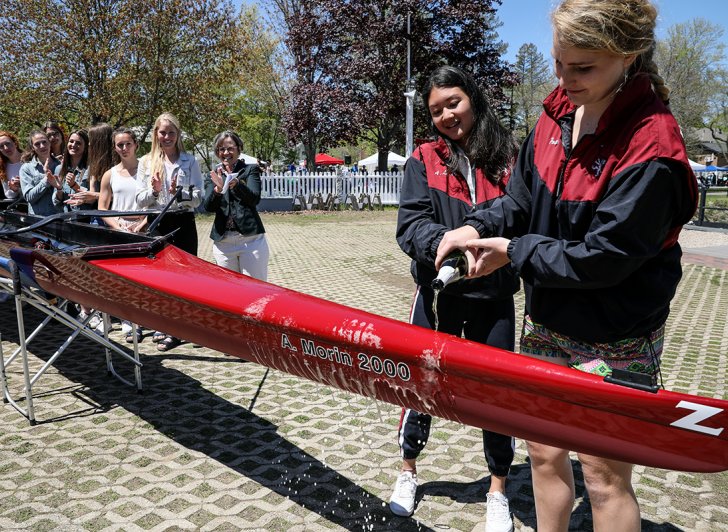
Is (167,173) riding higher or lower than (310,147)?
lower

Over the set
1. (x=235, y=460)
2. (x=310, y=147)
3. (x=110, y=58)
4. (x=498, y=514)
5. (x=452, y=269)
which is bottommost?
(x=235, y=460)

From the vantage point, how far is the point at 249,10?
35.1 metres

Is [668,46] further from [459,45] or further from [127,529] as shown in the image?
[127,529]

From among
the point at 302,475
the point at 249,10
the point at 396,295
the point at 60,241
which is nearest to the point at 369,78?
the point at 249,10

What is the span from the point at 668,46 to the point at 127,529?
1761 inches

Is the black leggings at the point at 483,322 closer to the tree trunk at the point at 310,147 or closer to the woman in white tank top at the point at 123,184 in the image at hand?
the woman in white tank top at the point at 123,184

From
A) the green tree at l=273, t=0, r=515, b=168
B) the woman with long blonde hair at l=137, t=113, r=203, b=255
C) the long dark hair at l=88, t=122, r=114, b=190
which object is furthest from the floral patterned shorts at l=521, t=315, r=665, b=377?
the green tree at l=273, t=0, r=515, b=168

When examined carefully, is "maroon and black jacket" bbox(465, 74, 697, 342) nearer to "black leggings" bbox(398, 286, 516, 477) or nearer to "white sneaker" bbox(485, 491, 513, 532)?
"black leggings" bbox(398, 286, 516, 477)

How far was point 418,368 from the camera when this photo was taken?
2.07 meters

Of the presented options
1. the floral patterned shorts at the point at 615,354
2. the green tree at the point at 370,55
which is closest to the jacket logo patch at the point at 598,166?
the floral patterned shorts at the point at 615,354

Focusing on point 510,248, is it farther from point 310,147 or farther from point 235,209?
point 310,147

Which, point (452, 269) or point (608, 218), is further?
point (452, 269)

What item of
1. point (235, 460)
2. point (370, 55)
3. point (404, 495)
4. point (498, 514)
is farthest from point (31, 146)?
point (370, 55)

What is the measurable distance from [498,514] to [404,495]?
45 cm
